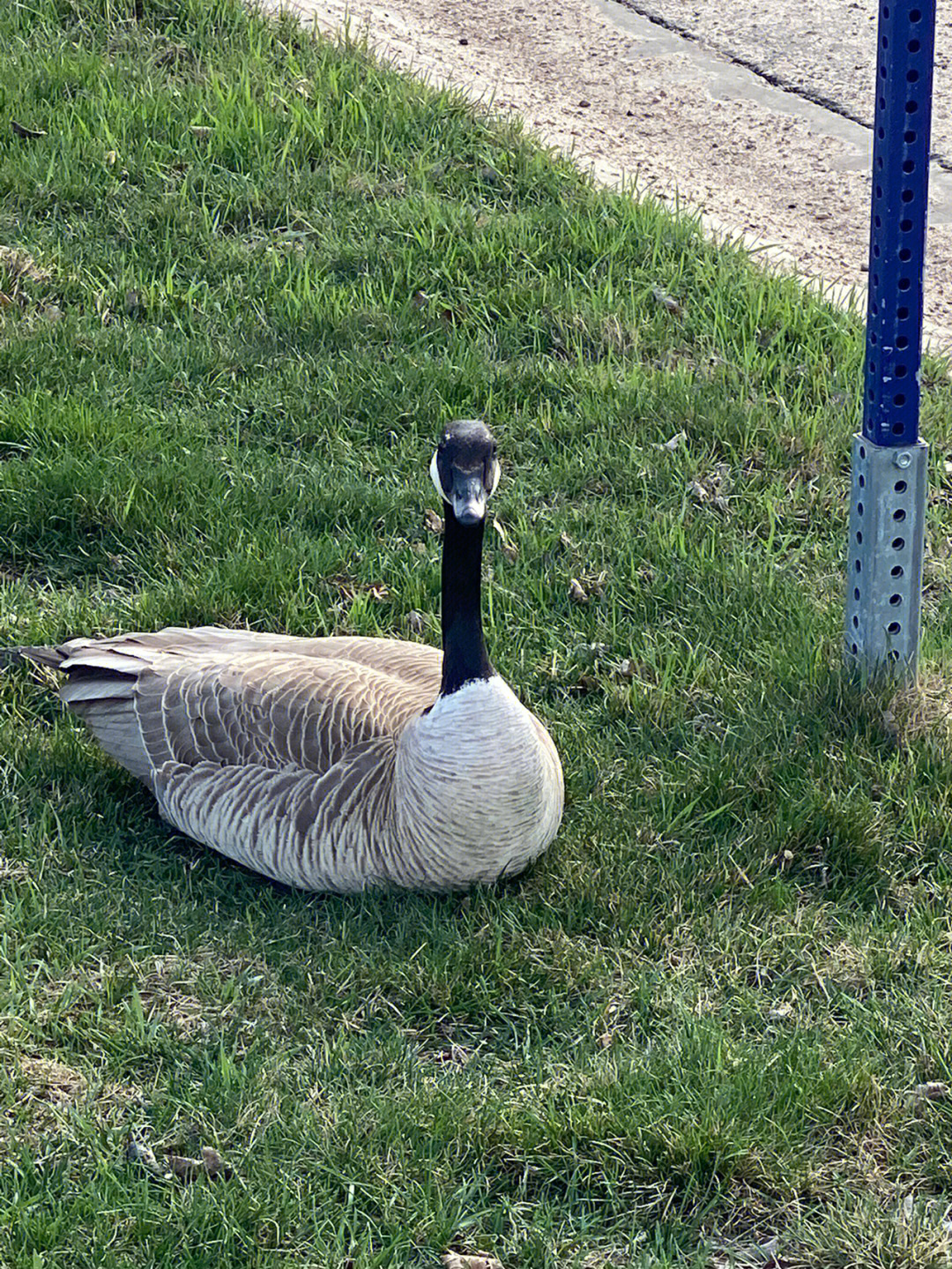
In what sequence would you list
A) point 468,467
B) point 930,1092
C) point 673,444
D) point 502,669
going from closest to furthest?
point 930,1092 → point 468,467 → point 502,669 → point 673,444

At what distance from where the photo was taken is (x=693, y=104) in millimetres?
7883

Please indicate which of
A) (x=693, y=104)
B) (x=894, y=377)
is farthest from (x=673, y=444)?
(x=693, y=104)

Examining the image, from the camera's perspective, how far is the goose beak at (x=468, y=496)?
3408 mm

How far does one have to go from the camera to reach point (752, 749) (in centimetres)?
410

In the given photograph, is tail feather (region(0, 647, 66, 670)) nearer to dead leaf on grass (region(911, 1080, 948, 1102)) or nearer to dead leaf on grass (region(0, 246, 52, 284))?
dead leaf on grass (region(0, 246, 52, 284))

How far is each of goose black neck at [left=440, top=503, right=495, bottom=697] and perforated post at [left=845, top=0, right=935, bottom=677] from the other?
1.12m

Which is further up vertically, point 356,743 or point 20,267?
point 20,267

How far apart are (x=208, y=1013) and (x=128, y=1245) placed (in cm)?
62

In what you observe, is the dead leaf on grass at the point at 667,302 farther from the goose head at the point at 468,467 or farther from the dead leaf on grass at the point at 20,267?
the goose head at the point at 468,467

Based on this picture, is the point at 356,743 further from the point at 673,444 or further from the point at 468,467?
the point at 673,444

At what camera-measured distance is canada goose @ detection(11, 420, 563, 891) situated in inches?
139

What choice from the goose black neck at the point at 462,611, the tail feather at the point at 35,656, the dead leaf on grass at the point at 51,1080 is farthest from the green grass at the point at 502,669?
the goose black neck at the point at 462,611

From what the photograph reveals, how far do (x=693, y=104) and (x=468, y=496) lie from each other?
517 cm

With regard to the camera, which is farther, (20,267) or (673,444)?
(20,267)
